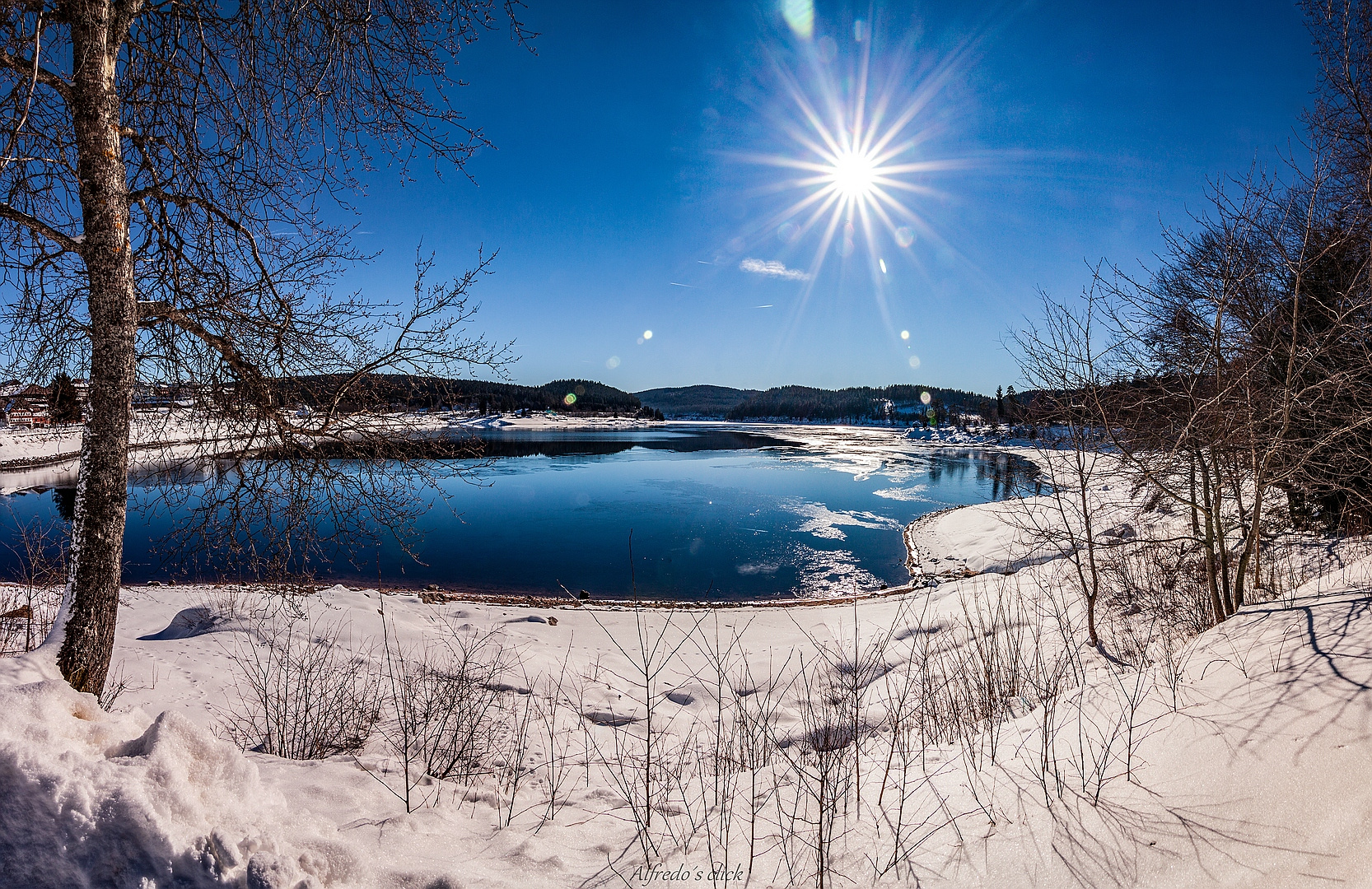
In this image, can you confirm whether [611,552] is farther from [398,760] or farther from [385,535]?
[398,760]

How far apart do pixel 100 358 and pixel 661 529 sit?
59.4ft

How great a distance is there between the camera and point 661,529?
2036cm

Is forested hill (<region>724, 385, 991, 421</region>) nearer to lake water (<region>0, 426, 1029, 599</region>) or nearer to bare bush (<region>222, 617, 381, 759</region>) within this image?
lake water (<region>0, 426, 1029, 599</region>)

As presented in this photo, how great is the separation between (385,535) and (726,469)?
82.2 feet

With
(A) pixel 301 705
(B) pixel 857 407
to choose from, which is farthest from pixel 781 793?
(B) pixel 857 407

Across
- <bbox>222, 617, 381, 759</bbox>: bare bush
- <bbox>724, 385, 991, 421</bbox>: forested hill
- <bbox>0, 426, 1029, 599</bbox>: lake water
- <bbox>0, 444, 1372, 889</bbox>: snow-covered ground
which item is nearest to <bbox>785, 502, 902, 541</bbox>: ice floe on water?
<bbox>0, 426, 1029, 599</bbox>: lake water

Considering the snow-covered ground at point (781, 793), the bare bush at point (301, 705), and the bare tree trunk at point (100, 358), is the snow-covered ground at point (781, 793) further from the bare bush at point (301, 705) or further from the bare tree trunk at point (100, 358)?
the bare tree trunk at point (100, 358)

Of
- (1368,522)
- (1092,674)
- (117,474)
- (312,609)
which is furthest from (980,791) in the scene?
(1368,522)

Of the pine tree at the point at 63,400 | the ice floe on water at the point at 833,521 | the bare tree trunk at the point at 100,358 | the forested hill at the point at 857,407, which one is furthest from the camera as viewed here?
the forested hill at the point at 857,407

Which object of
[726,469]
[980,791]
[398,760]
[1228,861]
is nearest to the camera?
[1228,861]

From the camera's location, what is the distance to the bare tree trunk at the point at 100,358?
2.74m

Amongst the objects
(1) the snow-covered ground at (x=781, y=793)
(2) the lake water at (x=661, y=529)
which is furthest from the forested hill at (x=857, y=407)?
(1) the snow-covered ground at (x=781, y=793)

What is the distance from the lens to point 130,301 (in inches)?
114

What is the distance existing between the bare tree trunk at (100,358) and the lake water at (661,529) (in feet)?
3.54
